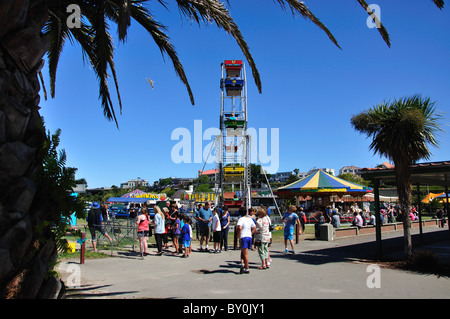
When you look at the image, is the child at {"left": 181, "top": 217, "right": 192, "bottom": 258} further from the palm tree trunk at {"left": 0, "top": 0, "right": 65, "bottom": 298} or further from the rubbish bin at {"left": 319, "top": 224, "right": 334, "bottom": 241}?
the palm tree trunk at {"left": 0, "top": 0, "right": 65, "bottom": 298}

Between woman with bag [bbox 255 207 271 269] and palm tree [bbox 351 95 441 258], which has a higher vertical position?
palm tree [bbox 351 95 441 258]

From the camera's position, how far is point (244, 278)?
26.5ft

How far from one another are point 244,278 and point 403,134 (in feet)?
19.3

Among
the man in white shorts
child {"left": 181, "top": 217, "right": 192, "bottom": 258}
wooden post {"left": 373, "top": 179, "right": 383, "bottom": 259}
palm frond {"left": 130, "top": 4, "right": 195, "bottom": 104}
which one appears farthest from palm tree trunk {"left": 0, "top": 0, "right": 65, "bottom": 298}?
wooden post {"left": 373, "top": 179, "right": 383, "bottom": 259}

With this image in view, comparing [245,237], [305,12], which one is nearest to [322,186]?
[245,237]

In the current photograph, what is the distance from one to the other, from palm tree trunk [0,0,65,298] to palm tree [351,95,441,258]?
29.8 ft

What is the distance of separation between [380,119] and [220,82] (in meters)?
20.3

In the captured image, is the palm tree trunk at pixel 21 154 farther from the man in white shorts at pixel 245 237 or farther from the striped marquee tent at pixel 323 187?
the striped marquee tent at pixel 323 187

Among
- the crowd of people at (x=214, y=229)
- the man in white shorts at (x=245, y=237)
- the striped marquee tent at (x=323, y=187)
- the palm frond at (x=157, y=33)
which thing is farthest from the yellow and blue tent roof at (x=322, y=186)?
the palm frond at (x=157, y=33)

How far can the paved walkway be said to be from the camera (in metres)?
6.50

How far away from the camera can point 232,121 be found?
27.4m

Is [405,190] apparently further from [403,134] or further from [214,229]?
[214,229]
